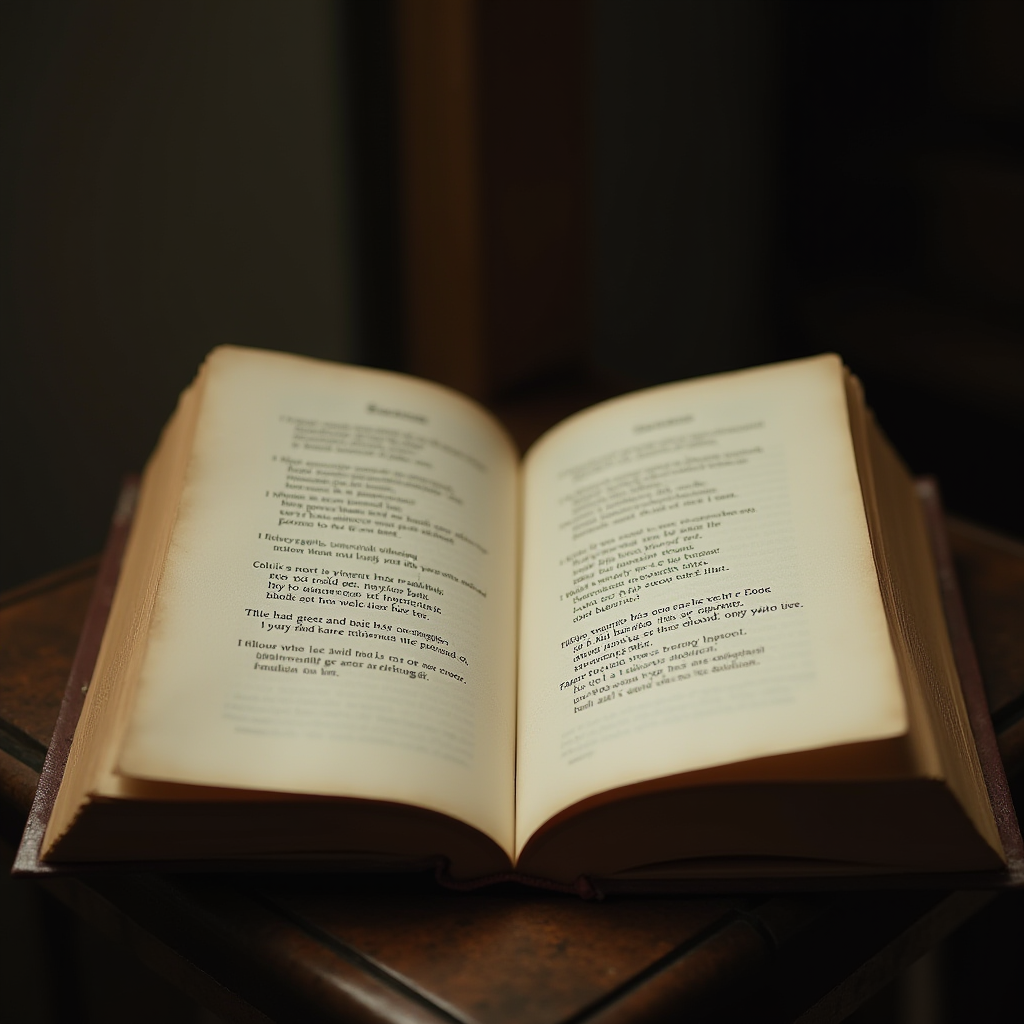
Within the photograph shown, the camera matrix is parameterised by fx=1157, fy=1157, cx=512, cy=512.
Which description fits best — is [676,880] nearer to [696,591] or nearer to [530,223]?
[696,591]

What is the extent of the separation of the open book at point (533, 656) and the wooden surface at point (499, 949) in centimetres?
2

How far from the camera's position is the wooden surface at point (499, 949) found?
48cm

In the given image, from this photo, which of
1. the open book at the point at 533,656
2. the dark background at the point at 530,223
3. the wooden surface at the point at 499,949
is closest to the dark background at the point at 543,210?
the dark background at the point at 530,223

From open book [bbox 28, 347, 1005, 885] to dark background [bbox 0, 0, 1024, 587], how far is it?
351 millimetres

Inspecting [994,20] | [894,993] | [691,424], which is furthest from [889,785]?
[994,20]

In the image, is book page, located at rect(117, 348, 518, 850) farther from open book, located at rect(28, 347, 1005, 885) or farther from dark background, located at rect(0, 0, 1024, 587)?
dark background, located at rect(0, 0, 1024, 587)

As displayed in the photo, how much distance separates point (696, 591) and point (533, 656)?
0.30ft

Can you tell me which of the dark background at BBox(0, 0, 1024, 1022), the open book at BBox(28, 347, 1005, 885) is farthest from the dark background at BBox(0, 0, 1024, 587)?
the open book at BBox(28, 347, 1005, 885)

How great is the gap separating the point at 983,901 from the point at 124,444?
31.4 inches

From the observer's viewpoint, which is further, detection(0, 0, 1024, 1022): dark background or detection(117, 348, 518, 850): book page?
detection(0, 0, 1024, 1022): dark background

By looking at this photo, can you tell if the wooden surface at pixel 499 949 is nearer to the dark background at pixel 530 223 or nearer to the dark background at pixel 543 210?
the dark background at pixel 530 223

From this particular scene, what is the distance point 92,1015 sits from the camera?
2.71 feet

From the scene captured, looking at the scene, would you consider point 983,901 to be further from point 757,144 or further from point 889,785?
point 757,144

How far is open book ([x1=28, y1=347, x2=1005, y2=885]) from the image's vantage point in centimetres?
49
